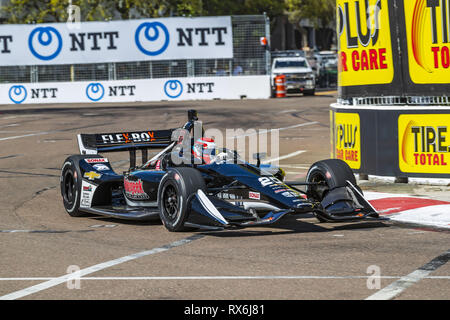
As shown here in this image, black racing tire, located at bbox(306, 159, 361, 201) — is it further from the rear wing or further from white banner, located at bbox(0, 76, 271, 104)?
white banner, located at bbox(0, 76, 271, 104)

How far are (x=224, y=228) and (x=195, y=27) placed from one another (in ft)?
108

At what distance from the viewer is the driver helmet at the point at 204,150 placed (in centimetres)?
1045

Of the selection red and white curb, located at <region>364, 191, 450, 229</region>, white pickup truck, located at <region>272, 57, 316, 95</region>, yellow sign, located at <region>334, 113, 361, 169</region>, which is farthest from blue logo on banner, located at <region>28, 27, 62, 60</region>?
red and white curb, located at <region>364, 191, 450, 229</region>

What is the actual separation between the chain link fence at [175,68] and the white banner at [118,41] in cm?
33

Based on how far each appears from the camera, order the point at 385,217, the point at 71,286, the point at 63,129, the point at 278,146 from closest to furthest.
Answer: the point at 71,286 < the point at 385,217 < the point at 278,146 < the point at 63,129

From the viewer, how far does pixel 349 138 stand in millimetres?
14047

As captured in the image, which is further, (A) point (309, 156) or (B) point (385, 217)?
(A) point (309, 156)

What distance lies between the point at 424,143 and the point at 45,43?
3129 cm

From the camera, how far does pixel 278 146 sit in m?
20.0

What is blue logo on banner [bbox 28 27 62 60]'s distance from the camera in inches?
1629

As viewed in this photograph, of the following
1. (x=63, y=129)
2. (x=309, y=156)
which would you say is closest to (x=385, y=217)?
(x=309, y=156)

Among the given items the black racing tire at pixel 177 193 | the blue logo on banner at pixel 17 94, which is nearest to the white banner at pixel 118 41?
the blue logo on banner at pixel 17 94
